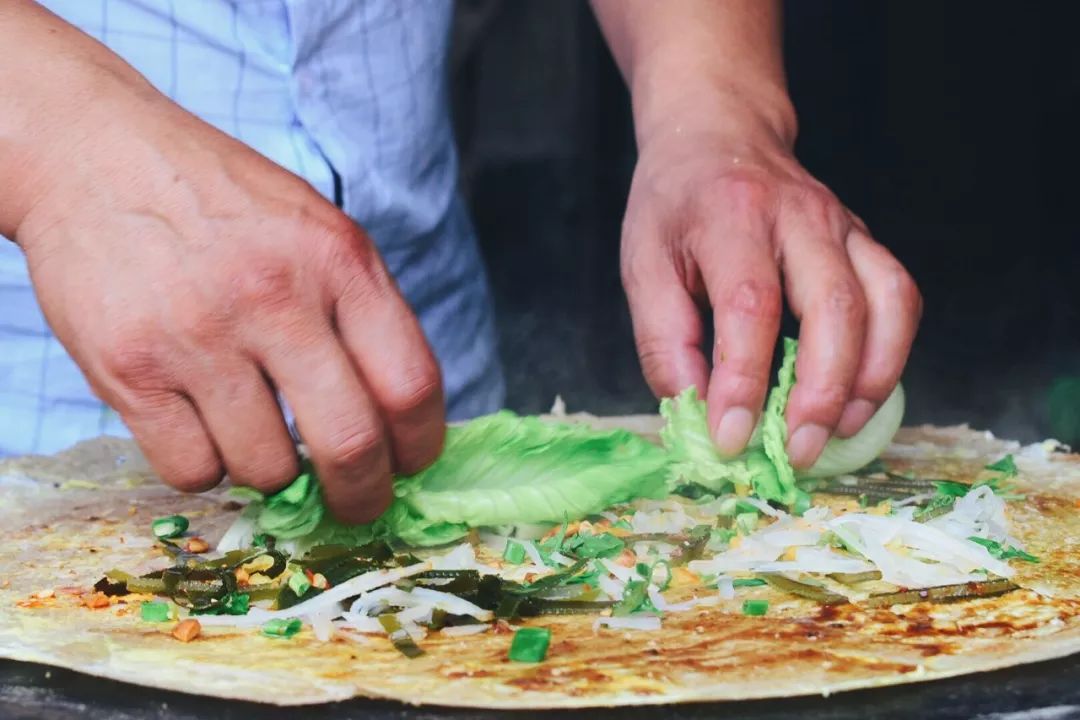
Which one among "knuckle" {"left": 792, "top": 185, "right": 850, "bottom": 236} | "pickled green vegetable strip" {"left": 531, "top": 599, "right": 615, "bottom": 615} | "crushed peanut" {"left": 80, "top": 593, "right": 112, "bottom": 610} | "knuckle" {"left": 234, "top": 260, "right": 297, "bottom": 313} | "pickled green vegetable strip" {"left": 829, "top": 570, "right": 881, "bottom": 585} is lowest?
"crushed peanut" {"left": 80, "top": 593, "right": 112, "bottom": 610}

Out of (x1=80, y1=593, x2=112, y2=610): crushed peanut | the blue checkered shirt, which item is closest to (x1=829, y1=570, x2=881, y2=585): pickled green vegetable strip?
(x1=80, y1=593, x2=112, y2=610): crushed peanut

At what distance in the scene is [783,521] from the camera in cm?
230

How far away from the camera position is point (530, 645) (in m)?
1.66

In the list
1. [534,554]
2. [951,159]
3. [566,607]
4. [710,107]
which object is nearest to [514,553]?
[534,554]

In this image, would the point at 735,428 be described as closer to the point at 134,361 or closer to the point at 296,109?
the point at 134,361

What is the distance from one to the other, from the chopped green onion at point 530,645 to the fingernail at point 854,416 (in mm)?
1103

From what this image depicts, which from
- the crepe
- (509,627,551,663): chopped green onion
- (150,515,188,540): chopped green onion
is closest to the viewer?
the crepe

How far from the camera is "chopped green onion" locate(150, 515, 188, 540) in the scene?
2.33 metres

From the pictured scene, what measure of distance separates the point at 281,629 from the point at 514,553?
1.49 feet

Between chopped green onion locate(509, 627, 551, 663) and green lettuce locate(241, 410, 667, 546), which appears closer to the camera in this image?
chopped green onion locate(509, 627, 551, 663)

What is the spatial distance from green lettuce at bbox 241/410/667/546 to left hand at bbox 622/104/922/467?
0.22 meters

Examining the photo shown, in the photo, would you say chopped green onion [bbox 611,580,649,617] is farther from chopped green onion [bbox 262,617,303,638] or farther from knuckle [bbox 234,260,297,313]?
knuckle [bbox 234,260,297,313]

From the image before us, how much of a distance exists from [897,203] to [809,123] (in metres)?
0.59

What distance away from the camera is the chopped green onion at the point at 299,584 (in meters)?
1.92
